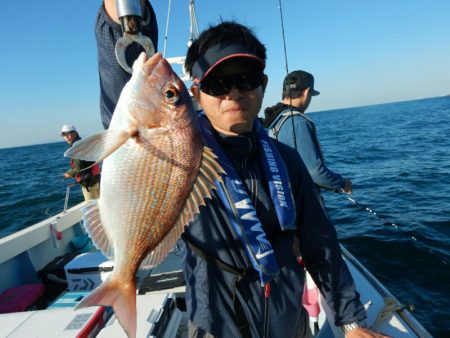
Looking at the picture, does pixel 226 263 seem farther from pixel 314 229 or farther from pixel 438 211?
pixel 438 211

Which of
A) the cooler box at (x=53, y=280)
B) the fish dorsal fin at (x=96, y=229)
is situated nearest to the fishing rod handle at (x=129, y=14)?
the fish dorsal fin at (x=96, y=229)

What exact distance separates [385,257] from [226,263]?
5650 millimetres

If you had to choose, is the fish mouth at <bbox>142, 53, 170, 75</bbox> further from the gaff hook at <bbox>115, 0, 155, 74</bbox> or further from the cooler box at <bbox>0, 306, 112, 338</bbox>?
the cooler box at <bbox>0, 306, 112, 338</bbox>

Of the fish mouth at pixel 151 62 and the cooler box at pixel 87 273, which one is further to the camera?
the cooler box at pixel 87 273

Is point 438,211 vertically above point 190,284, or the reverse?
point 190,284

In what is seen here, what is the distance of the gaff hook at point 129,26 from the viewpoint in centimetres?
118

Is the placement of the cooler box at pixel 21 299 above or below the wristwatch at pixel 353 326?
below

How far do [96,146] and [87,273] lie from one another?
9.74 ft

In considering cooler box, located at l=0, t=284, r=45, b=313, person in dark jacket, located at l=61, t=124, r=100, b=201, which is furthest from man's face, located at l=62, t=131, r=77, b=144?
cooler box, located at l=0, t=284, r=45, b=313

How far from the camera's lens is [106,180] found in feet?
4.41

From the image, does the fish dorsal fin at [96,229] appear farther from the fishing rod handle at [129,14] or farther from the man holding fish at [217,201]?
the fishing rod handle at [129,14]

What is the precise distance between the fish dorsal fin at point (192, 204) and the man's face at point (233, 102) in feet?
1.19

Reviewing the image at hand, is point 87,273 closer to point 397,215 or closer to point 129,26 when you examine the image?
point 129,26

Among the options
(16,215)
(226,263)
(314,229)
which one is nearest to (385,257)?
(314,229)
